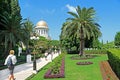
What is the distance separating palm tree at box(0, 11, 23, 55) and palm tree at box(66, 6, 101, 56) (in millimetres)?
9684

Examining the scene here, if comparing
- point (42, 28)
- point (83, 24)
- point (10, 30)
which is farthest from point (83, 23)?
point (42, 28)

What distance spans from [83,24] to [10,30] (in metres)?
12.4

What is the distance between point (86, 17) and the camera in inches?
1780

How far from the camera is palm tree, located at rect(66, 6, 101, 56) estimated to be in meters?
44.8

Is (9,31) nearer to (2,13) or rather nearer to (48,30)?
(2,13)

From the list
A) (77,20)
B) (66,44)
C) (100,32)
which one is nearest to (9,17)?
(77,20)

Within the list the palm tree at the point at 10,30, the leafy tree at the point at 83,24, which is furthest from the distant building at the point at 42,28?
the palm tree at the point at 10,30

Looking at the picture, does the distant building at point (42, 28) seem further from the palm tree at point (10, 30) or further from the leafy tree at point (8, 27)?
the palm tree at point (10, 30)

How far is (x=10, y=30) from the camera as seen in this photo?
38.3 metres

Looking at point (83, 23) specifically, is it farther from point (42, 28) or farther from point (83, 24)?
point (42, 28)

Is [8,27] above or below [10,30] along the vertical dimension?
above

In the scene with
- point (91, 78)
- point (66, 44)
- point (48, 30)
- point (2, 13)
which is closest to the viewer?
point (91, 78)

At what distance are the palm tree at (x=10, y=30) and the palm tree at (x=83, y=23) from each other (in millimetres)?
9684

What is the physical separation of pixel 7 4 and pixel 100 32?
15595mm
